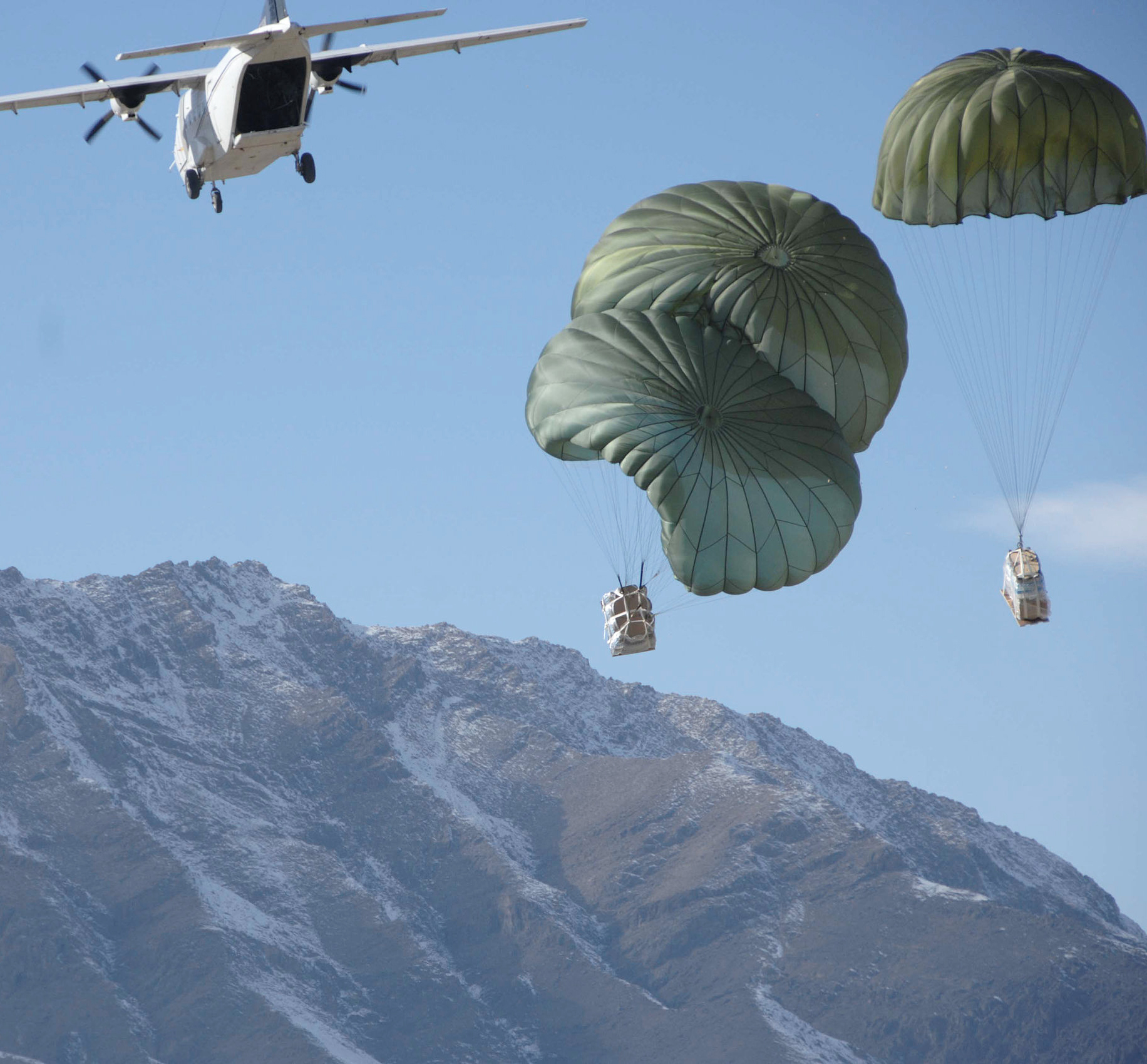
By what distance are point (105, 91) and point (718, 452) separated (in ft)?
78.1

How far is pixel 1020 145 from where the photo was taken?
6134cm

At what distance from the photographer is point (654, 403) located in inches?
2308

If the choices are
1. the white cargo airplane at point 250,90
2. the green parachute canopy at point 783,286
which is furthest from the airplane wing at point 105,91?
the green parachute canopy at point 783,286

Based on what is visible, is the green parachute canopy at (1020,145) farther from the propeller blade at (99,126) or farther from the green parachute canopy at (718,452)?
the propeller blade at (99,126)

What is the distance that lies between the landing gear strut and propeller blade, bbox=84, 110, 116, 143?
800 centimetres

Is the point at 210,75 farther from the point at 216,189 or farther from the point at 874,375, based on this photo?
the point at 874,375

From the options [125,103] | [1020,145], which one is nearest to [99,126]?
[125,103]

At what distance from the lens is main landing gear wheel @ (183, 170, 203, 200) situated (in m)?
65.9

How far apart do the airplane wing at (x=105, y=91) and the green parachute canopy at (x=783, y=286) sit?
14908 millimetres

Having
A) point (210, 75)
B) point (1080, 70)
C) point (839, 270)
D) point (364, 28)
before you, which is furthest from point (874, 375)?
point (210, 75)

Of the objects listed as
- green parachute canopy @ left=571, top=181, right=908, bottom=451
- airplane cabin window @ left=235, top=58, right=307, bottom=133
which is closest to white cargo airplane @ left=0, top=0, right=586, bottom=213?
airplane cabin window @ left=235, top=58, right=307, bottom=133

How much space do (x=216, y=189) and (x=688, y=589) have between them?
21.0 metres

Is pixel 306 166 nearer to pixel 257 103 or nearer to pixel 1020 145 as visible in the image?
pixel 257 103

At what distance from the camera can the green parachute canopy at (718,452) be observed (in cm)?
5812
